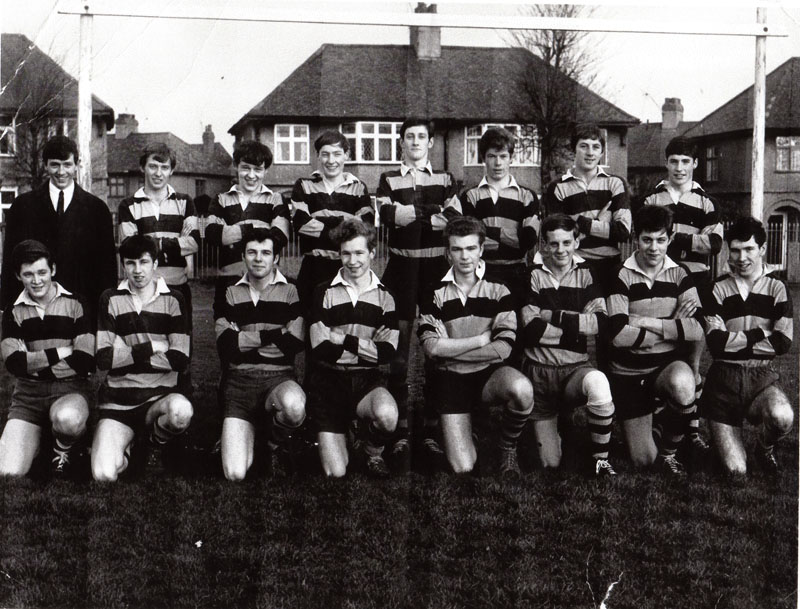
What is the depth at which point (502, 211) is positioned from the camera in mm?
4824

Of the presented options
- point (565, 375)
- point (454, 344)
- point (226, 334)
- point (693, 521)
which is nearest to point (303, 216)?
point (226, 334)

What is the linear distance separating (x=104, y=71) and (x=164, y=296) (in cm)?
156

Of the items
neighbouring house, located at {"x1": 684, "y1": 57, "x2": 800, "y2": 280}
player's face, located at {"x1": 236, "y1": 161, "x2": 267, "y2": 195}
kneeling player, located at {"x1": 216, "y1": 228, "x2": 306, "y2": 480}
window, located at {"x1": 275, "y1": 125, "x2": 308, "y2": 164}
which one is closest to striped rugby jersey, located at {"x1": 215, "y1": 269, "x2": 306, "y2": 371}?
kneeling player, located at {"x1": 216, "y1": 228, "x2": 306, "y2": 480}

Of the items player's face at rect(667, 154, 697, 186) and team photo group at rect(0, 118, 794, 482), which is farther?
player's face at rect(667, 154, 697, 186)

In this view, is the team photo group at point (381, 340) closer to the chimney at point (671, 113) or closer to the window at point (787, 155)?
the window at point (787, 155)

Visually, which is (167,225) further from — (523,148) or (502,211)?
(523,148)

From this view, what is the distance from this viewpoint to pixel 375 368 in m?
4.38

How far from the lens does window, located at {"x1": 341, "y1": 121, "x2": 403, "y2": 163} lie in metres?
7.77

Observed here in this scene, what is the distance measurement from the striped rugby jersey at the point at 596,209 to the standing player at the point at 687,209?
0.27 meters

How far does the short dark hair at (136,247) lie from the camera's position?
4227mm

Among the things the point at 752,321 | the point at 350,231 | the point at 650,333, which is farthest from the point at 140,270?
the point at 752,321

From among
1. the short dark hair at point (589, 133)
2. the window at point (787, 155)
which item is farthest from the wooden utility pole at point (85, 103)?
the window at point (787, 155)

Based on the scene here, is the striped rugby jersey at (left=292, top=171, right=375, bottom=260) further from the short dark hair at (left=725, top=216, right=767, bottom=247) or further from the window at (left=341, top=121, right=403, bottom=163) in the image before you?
the window at (left=341, top=121, right=403, bottom=163)

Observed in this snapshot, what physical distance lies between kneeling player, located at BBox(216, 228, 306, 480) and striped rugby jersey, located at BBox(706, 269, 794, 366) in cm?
241
